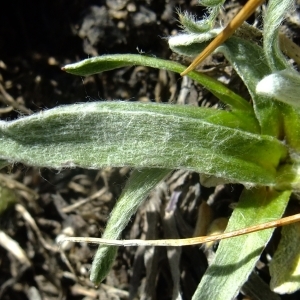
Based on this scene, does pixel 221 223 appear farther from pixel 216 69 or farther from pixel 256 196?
pixel 216 69

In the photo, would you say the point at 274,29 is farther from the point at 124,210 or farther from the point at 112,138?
the point at 124,210

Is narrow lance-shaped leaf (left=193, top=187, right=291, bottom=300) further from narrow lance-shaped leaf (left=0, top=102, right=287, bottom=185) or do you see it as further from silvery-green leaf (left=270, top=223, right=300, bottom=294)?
narrow lance-shaped leaf (left=0, top=102, right=287, bottom=185)

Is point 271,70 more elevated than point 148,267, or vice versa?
point 271,70

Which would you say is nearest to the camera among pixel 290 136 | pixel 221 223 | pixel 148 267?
pixel 290 136

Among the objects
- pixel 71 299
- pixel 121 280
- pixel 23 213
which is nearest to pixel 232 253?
pixel 121 280

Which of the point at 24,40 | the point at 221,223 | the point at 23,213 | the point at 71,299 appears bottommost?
the point at 71,299

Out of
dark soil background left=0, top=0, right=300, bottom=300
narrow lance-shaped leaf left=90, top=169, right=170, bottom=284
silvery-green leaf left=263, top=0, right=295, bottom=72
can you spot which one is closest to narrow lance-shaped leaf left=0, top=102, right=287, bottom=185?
narrow lance-shaped leaf left=90, top=169, right=170, bottom=284

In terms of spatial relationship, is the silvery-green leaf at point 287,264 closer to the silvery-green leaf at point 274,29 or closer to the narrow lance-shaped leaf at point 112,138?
the narrow lance-shaped leaf at point 112,138

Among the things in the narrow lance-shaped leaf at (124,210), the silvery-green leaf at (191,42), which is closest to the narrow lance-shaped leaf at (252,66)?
the silvery-green leaf at (191,42)
